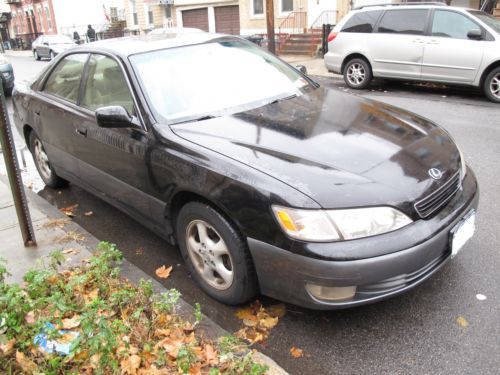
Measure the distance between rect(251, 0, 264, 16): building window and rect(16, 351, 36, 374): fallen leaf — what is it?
22.3m

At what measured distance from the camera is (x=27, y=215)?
3617 mm

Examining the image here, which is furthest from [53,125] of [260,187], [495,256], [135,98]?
[495,256]

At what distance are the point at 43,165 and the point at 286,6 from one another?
1826 cm

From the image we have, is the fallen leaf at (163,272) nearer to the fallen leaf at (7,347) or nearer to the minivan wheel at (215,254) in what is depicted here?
the minivan wheel at (215,254)

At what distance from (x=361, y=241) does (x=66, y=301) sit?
1768 millimetres

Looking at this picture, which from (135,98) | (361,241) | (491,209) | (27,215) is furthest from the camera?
(491,209)

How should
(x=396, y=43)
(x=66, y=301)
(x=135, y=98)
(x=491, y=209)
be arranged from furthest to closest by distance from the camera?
(x=396, y=43), (x=491, y=209), (x=135, y=98), (x=66, y=301)

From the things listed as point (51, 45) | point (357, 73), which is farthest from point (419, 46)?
point (51, 45)

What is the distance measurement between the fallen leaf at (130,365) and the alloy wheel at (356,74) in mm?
8985

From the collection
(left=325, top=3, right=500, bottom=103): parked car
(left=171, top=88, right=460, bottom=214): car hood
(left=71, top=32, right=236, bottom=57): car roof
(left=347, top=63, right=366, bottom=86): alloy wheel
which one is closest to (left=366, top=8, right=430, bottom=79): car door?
(left=325, top=3, right=500, bottom=103): parked car

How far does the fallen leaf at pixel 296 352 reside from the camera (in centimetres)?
260

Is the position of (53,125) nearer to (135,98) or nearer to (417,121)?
(135,98)

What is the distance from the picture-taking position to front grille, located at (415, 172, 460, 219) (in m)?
2.54

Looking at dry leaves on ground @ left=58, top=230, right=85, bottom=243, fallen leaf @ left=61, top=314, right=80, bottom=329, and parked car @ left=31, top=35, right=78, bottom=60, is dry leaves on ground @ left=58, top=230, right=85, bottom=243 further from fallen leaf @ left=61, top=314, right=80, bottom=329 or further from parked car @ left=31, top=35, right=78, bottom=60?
parked car @ left=31, top=35, right=78, bottom=60
